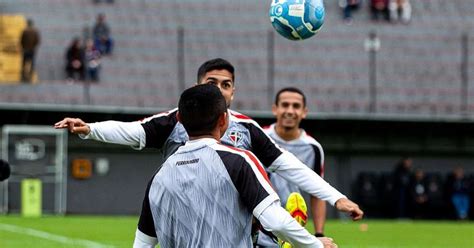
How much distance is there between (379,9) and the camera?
3966 centimetres

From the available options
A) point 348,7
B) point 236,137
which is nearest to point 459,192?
point 348,7

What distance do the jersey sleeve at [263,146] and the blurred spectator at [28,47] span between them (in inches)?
1038

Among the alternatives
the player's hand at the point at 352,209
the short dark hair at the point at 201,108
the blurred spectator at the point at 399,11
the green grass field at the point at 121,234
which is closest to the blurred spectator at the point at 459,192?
the green grass field at the point at 121,234

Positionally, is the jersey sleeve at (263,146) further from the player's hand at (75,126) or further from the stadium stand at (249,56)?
the stadium stand at (249,56)

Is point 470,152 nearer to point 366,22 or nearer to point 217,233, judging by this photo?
point 366,22

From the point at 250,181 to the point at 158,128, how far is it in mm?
2036

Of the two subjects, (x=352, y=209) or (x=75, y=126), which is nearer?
(x=352, y=209)

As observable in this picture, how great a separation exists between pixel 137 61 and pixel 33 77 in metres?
3.32

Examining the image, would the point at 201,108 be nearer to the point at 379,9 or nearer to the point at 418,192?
the point at 418,192

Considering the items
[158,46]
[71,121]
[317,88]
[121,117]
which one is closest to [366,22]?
[317,88]

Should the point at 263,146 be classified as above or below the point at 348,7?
below

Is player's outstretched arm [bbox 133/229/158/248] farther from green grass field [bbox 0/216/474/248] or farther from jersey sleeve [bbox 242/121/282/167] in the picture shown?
green grass field [bbox 0/216/474/248]

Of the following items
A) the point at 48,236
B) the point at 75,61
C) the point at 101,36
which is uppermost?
the point at 101,36

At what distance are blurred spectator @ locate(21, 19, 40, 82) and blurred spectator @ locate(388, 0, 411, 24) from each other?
12519 mm
